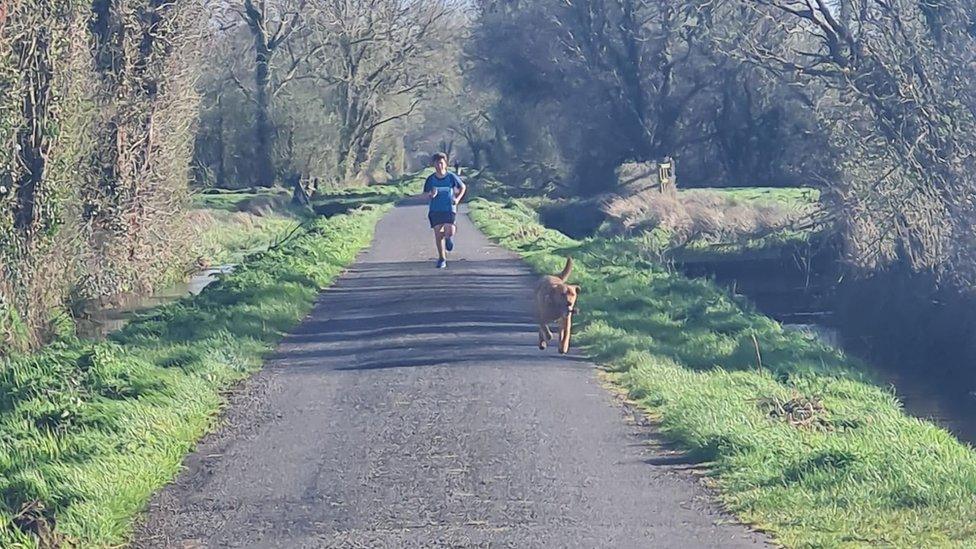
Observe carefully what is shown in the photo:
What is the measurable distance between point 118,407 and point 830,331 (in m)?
14.6

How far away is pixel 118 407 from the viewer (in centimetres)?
1027

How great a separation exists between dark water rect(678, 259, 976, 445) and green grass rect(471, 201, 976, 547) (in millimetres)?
1021

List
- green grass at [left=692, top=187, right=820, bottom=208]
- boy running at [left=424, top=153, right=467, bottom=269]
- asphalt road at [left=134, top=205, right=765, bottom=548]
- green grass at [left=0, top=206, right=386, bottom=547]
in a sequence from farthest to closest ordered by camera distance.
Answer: green grass at [left=692, top=187, right=820, bottom=208], boy running at [left=424, top=153, right=467, bottom=269], green grass at [left=0, top=206, right=386, bottom=547], asphalt road at [left=134, top=205, right=765, bottom=548]

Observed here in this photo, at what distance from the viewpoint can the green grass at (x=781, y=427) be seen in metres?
7.45

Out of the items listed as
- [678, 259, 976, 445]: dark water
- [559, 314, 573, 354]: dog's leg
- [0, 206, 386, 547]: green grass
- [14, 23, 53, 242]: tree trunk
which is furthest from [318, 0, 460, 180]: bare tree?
[559, 314, 573, 354]: dog's leg

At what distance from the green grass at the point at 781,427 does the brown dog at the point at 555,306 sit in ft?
1.45

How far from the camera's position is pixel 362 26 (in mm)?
61938

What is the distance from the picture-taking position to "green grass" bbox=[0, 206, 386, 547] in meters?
7.56

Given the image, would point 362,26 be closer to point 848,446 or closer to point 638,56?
point 638,56

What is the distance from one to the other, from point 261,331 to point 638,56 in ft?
121

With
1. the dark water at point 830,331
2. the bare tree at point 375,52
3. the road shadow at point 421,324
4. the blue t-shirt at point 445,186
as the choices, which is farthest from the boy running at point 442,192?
the bare tree at point 375,52

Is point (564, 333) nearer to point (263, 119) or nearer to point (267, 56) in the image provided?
point (267, 56)

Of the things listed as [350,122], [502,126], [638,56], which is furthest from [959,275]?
[350,122]

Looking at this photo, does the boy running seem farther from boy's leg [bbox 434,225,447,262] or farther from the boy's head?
boy's leg [bbox 434,225,447,262]
